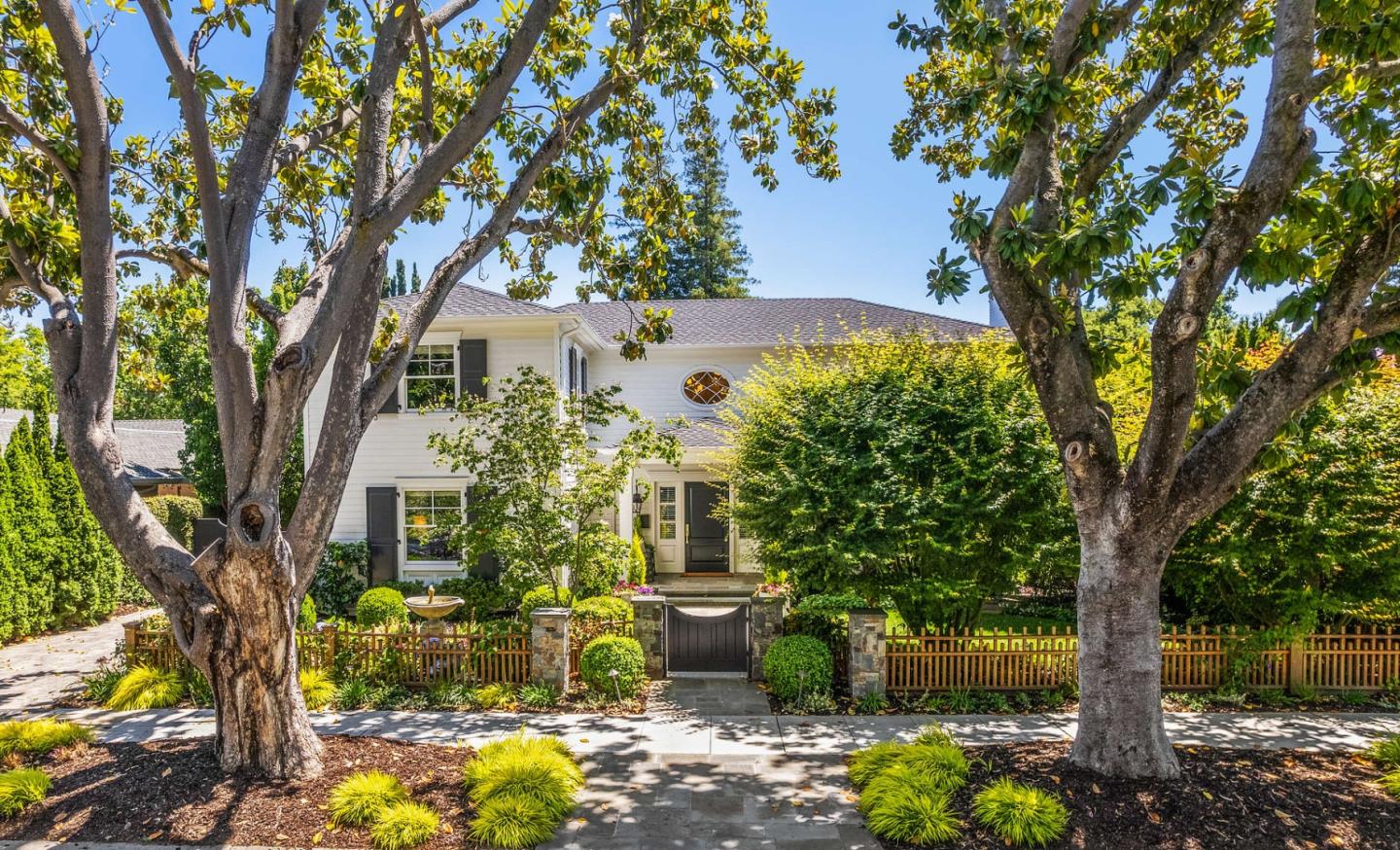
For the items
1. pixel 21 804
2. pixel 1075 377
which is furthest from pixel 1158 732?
pixel 21 804

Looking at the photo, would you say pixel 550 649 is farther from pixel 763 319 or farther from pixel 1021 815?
pixel 763 319

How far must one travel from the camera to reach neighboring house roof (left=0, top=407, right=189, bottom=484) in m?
19.0

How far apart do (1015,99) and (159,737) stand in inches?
371

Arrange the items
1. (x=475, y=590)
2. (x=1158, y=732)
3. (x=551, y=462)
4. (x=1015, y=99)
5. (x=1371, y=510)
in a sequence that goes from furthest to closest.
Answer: (x=475, y=590) < (x=551, y=462) < (x=1371, y=510) < (x=1158, y=732) < (x=1015, y=99)

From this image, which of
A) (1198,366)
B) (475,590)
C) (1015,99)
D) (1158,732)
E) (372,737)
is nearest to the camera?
(1015,99)

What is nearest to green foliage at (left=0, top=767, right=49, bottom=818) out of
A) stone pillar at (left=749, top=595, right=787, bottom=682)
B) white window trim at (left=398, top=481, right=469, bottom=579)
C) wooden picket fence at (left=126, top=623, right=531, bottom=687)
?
wooden picket fence at (left=126, top=623, right=531, bottom=687)

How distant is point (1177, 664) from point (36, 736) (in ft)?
38.4

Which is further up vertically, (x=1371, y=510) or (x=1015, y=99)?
(x=1015, y=99)

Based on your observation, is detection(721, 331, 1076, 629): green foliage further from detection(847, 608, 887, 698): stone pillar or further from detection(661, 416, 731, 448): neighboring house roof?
detection(661, 416, 731, 448): neighboring house roof

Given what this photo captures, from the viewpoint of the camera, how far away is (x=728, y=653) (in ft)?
29.6

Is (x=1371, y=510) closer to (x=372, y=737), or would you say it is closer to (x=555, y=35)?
(x=555, y=35)

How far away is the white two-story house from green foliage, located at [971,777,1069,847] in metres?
5.17

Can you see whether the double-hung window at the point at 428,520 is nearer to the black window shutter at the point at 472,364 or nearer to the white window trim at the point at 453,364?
the white window trim at the point at 453,364

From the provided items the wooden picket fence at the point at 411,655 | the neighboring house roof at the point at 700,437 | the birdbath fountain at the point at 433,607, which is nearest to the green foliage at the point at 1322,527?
the wooden picket fence at the point at 411,655
